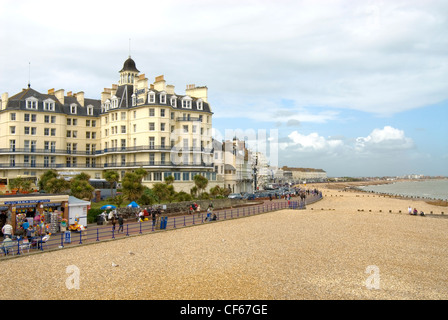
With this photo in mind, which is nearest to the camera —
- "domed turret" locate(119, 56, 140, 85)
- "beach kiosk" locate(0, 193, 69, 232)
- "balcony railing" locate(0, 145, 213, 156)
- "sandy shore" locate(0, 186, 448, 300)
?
"sandy shore" locate(0, 186, 448, 300)

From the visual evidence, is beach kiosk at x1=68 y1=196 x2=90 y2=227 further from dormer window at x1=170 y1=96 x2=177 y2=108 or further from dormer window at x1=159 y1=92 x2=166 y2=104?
dormer window at x1=170 y1=96 x2=177 y2=108

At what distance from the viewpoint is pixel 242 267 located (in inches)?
580

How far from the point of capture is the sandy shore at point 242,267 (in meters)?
11.7

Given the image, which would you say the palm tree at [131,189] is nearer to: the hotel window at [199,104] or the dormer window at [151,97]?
the dormer window at [151,97]

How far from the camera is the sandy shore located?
38.5ft

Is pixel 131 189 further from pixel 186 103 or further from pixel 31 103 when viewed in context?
pixel 31 103

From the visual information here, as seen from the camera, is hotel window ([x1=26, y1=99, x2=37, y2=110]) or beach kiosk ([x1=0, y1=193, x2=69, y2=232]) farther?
hotel window ([x1=26, y1=99, x2=37, y2=110])

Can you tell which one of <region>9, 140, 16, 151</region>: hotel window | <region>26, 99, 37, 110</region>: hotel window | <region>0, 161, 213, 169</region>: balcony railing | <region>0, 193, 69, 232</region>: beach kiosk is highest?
<region>26, 99, 37, 110</region>: hotel window

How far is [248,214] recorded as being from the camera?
3284cm

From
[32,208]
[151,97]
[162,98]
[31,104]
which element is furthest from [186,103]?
[32,208]

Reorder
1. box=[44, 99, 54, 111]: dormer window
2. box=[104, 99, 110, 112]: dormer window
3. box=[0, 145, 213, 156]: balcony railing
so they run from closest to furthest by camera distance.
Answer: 1. box=[0, 145, 213, 156]: balcony railing
2. box=[44, 99, 54, 111]: dormer window
3. box=[104, 99, 110, 112]: dormer window

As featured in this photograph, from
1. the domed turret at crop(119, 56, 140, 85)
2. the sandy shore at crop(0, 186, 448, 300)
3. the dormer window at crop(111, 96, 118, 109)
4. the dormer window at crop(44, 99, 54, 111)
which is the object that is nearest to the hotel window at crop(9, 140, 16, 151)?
the dormer window at crop(44, 99, 54, 111)

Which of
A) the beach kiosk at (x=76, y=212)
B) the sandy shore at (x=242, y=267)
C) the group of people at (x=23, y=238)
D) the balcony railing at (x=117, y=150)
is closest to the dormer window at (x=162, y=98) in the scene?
the balcony railing at (x=117, y=150)
